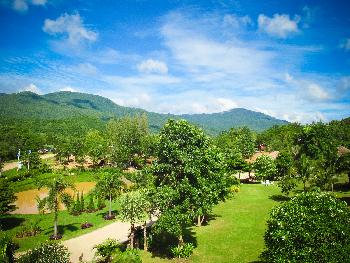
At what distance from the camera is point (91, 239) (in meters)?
36.8

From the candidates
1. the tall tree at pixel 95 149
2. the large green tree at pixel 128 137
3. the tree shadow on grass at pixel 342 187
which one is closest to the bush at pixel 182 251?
the tree shadow on grass at pixel 342 187

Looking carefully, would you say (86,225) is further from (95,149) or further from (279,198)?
(95,149)

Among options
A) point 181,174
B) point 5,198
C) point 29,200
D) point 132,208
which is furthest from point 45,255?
point 29,200

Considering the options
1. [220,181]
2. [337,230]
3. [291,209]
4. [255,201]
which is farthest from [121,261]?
[255,201]

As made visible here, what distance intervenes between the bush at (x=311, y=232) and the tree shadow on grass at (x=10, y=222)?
125ft

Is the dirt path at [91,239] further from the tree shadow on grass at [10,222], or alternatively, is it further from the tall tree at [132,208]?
the tree shadow on grass at [10,222]

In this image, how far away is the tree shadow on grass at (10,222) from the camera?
4308 cm

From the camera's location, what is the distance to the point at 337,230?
18.0m

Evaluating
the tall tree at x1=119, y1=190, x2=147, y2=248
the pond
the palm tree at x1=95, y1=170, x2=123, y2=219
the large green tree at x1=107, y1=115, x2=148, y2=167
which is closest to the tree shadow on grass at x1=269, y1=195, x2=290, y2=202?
the palm tree at x1=95, y1=170, x2=123, y2=219

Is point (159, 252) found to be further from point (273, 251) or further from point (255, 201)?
point (255, 201)

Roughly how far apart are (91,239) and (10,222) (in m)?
16.9

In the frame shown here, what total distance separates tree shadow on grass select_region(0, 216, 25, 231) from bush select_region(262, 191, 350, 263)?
125 feet

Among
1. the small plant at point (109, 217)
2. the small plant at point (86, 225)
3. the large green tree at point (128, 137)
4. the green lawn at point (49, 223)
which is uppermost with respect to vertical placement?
the large green tree at point (128, 137)

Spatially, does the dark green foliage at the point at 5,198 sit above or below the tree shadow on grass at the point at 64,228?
above
